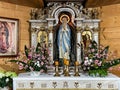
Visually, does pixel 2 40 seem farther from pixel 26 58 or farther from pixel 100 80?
pixel 100 80

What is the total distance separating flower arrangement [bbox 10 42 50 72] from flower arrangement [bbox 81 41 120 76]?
1.78 ft

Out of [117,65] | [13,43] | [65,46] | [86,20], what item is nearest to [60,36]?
[65,46]

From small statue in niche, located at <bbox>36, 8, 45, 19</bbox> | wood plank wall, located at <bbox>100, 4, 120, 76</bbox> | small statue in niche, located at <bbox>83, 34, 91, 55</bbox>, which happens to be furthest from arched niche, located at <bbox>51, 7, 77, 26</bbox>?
wood plank wall, located at <bbox>100, 4, 120, 76</bbox>

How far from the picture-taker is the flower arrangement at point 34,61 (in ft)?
10.7

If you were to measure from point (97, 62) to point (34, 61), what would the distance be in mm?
801

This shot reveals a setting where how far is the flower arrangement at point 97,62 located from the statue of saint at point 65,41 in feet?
1.06

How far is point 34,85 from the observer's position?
3.15 metres

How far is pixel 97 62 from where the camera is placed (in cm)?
323

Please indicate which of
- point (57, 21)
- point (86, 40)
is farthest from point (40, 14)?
point (86, 40)

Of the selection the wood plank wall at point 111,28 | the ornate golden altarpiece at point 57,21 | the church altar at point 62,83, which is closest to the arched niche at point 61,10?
the ornate golden altarpiece at point 57,21

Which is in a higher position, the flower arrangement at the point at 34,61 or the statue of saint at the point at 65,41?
the statue of saint at the point at 65,41

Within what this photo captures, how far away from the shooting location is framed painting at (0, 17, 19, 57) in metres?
3.53

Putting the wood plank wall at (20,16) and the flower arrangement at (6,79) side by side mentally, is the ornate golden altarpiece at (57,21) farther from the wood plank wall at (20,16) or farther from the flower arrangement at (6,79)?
the flower arrangement at (6,79)

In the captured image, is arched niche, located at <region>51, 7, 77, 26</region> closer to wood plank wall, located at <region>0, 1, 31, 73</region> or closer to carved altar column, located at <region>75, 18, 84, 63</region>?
carved altar column, located at <region>75, 18, 84, 63</region>
